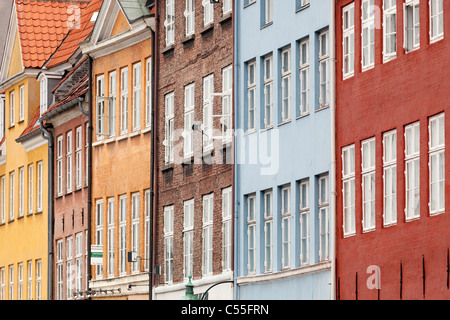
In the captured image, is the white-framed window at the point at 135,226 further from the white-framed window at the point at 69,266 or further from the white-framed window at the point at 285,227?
the white-framed window at the point at 285,227

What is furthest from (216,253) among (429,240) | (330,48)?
(429,240)

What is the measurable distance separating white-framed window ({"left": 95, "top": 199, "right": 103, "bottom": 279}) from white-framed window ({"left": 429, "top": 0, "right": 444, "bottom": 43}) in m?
20.8

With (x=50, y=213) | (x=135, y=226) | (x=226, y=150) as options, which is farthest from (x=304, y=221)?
(x=50, y=213)

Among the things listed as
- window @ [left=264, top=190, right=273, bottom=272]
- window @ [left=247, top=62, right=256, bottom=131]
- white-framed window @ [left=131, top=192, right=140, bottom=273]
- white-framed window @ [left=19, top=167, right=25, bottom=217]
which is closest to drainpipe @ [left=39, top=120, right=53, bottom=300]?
white-framed window @ [left=19, top=167, right=25, bottom=217]

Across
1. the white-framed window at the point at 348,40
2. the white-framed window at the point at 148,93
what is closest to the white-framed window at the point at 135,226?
the white-framed window at the point at 148,93

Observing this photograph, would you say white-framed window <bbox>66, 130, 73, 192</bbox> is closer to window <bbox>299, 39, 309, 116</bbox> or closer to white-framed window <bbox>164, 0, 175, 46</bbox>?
white-framed window <bbox>164, 0, 175, 46</bbox>

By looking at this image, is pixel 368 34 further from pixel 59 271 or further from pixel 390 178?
pixel 59 271

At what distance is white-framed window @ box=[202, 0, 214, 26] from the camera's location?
4216 centimetres

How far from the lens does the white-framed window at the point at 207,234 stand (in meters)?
41.7

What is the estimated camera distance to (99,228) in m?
49.5

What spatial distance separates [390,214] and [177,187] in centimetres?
1317

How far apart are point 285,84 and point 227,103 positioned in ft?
10.8
